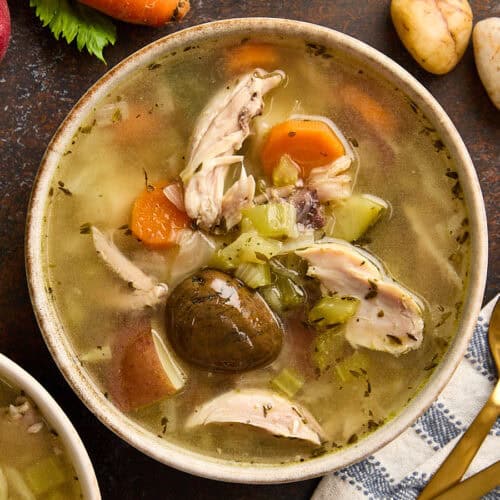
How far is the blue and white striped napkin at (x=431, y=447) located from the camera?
8.00 feet

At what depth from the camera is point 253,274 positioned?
7.04 feet

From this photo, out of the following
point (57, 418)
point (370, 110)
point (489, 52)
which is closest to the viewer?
point (57, 418)

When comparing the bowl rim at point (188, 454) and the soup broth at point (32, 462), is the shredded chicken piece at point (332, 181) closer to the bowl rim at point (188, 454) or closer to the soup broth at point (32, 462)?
the bowl rim at point (188, 454)

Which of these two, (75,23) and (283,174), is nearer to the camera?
(283,174)

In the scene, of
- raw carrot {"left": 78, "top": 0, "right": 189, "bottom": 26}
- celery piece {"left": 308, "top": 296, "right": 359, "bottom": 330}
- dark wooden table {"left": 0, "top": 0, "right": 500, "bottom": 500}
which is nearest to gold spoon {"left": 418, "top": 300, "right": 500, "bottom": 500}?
dark wooden table {"left": 0, "top": 0, "right": 500, "bottom": 500}

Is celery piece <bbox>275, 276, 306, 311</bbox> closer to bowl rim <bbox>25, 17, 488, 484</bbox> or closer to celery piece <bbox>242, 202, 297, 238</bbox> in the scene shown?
celery piece <bbox>242, 202, 297, 238</bbox>

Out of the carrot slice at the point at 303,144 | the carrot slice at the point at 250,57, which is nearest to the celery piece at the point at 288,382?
the carrot slice at the point at 303,144

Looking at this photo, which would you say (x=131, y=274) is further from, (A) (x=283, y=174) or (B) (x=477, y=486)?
(B) (x=477, y=486)

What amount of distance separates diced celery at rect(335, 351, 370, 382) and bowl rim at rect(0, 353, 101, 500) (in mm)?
664

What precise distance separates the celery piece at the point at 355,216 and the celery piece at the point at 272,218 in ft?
0.42

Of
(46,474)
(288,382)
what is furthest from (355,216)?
(46,474)

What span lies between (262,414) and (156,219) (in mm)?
557

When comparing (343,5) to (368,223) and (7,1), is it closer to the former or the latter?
(368,223)

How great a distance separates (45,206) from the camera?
2160 millimetres
